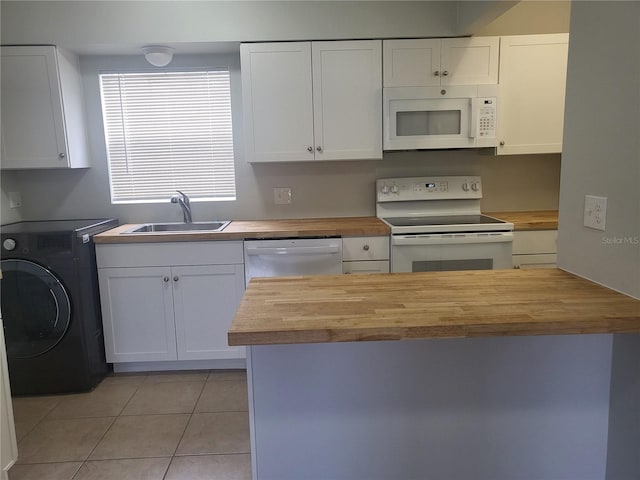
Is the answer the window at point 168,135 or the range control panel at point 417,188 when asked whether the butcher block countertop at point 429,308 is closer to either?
the range control panel at point 417,188

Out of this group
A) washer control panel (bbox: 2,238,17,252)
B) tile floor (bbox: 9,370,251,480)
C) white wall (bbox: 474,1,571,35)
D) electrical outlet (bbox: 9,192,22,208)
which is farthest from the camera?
electrical outlet (bbox: 9,192,22,208)

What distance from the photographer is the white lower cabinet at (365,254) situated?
2.65 meters

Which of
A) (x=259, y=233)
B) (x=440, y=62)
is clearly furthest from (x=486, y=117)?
(x=259, y=233)

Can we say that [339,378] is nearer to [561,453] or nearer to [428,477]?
[428,477]

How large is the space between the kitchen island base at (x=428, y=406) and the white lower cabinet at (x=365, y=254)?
132cm

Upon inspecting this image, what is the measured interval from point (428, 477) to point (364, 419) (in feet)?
0.97

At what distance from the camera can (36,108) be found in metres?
2.69

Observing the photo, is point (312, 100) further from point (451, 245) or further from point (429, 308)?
point (429, 308)

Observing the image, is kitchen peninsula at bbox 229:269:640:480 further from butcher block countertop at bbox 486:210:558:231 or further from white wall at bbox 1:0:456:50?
white wall at bbox 1:0:456:50

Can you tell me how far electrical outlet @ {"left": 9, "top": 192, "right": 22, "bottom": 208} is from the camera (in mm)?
2969

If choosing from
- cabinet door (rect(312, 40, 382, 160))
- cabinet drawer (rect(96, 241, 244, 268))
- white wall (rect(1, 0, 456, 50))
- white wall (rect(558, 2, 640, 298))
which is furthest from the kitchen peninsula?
white wall (rect(1, 0, 456, 50))

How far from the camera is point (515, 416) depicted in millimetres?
1371

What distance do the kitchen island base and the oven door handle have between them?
126cm

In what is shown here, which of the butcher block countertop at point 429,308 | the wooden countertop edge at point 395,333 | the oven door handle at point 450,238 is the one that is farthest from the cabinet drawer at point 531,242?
the wooden countertop edge at point 395,333
